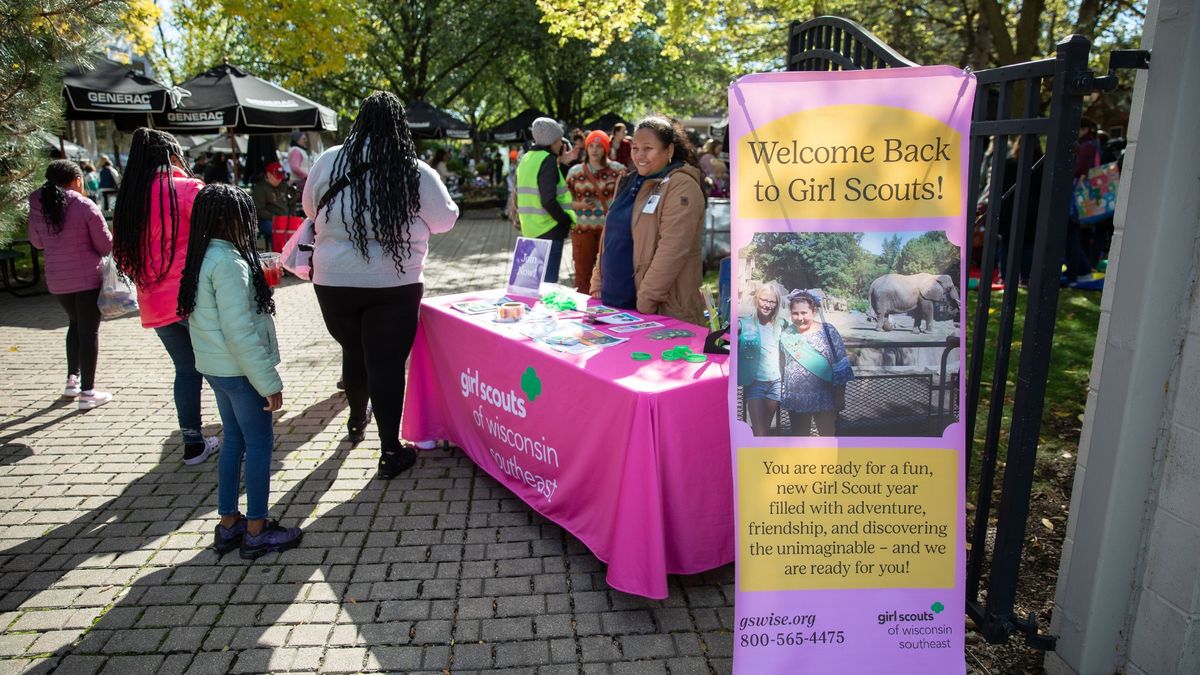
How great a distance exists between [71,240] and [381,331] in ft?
8.29

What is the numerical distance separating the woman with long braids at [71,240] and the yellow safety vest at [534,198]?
10.3ft

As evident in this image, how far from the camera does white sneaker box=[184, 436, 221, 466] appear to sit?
4.27m

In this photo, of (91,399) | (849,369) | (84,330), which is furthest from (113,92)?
(849,369)

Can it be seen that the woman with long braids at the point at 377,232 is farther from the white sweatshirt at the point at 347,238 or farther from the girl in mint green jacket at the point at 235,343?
the girl in mint green jacket at the point at 235,343

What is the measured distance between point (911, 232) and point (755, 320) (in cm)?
50

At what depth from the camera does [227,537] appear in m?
3.31

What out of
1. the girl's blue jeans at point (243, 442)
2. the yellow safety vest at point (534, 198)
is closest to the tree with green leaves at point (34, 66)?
the girl's blue jeans at point (243, 442)

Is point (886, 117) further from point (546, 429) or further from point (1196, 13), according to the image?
point (546, 429)

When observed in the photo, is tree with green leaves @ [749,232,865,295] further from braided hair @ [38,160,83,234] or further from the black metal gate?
braided hair @ [38,160,83,234]

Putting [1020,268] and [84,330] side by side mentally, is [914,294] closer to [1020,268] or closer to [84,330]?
[1020,268]

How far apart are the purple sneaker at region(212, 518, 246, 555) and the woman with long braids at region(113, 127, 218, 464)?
3.59 ft

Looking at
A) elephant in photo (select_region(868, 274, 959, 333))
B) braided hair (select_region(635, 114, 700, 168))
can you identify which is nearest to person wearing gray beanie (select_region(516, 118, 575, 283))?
braided hair (select_region(635, 114, 700, 168))

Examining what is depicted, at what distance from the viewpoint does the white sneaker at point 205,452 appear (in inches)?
168

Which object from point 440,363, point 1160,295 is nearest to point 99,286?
point 440,363
